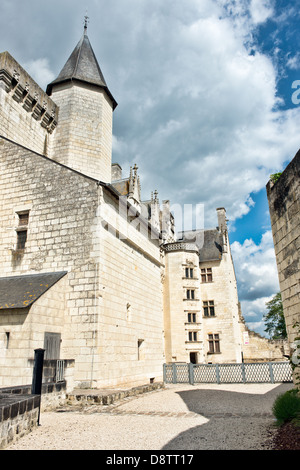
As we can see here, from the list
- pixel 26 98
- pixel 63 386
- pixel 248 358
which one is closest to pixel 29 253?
pixel 63 386

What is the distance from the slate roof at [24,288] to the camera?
8.55 meters

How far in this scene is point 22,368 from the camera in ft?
26.5

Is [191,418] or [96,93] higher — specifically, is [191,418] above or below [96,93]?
below

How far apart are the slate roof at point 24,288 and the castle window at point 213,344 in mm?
16516

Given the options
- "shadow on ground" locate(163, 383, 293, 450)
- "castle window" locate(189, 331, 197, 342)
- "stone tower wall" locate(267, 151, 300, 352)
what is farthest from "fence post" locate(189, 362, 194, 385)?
"castle window" locate(189, 331, 197, 342)

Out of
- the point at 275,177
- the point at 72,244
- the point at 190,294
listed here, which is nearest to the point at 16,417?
the point at 72,244

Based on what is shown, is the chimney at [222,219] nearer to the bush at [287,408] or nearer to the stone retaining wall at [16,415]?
the bush at [287,408]

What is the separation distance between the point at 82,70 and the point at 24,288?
13424mm

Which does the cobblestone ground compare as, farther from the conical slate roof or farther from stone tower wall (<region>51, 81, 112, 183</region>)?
the conical slate roof

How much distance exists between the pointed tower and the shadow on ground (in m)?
11.5

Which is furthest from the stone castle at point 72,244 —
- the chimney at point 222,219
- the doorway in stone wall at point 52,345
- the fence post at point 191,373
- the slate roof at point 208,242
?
the chimney at point 222,219

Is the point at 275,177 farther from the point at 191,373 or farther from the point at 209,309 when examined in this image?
the point at 209,309
